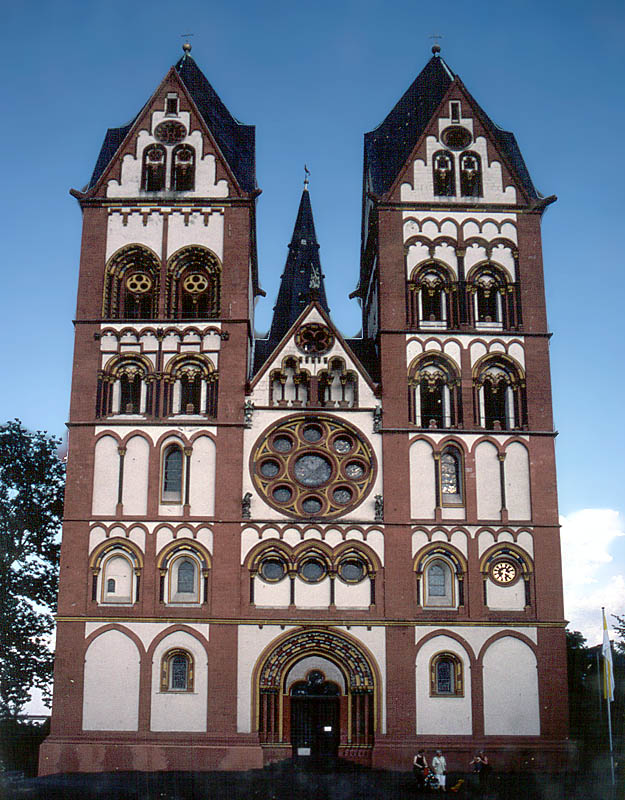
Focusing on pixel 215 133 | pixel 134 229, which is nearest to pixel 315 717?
pixel 134 229

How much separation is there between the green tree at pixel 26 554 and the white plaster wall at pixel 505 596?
63.1 feet

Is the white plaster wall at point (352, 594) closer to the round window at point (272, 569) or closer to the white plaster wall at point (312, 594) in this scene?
the white plaster wall at point (312, 594)

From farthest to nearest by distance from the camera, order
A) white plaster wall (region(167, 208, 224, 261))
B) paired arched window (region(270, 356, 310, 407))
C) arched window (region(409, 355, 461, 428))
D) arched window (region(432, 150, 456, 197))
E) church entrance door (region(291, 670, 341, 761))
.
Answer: arched window (region(432, 150, 456, 197)), white plaster wall (region(167, 208, 224, 261)), paired arched window (region(270, 356, 310, 407)), arched window (region(409, 355, 461, 428)), church entrance door (region(291, 670, 341, 761))

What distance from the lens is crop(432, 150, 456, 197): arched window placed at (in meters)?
44.2

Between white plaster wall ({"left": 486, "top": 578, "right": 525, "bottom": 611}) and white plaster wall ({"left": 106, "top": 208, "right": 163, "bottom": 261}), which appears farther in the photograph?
white plaster wall ({"left": 106, "top": 208, "right": 163, "bottom": 261})

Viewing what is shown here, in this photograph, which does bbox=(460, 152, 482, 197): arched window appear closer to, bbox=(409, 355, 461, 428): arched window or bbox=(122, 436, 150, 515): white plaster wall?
bbox=(409, 355, 461, 428): arched window

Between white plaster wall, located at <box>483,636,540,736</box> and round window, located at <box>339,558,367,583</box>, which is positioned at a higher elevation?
round window, located at <box>339,558,367,583</box>

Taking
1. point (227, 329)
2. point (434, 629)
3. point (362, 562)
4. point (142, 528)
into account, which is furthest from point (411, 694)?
point (227, 329)

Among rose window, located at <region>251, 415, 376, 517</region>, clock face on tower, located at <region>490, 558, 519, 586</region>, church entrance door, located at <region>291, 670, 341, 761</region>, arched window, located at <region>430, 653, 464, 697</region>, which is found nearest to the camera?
arched window, located at <region>430, 653, 464, 697</region>

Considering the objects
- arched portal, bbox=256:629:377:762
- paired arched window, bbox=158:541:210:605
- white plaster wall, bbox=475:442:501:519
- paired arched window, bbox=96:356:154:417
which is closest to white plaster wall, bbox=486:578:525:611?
white plaster wall, bbox=475:442:501:519

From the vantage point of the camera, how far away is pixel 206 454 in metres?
40.5

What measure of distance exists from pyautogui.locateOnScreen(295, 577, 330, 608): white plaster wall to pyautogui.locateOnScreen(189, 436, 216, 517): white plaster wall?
4.09m

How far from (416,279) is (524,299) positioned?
4.21 metres

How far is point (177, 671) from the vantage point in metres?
38.4
